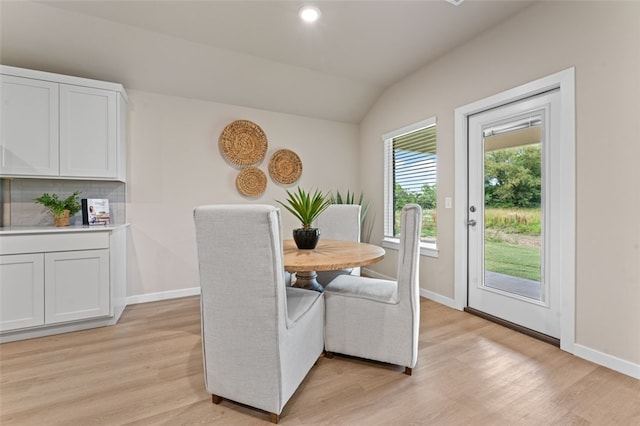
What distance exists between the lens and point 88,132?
8.85 ft

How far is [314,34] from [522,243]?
2.66m

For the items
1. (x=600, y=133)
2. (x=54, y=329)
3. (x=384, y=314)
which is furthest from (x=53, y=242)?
(x=600, y=133)

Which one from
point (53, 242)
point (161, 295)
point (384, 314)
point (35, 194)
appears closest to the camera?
point (384, 314)

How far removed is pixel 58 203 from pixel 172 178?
1.02 meters

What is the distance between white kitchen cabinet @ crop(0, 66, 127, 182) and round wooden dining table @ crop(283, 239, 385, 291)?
214 cm

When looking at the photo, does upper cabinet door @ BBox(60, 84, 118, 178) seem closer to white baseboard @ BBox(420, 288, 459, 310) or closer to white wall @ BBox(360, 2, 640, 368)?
white baseboard @ BBox(420, 288, 459, 310)

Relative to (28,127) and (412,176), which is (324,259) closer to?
(412,176)

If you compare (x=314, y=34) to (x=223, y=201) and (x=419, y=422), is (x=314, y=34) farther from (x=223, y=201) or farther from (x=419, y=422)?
(x=419, y=422)

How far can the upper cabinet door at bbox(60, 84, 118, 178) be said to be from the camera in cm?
262

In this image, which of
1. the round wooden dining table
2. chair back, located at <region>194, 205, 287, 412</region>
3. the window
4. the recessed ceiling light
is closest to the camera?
chair back, located at <region>194, 205, 287, 412</region>

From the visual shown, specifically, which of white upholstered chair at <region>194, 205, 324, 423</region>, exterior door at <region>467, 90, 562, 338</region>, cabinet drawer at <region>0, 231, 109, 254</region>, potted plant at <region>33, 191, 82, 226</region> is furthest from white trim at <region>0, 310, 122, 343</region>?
exterior door at <region>467, 90, 562, 338</region>

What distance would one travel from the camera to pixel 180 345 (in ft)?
7.27

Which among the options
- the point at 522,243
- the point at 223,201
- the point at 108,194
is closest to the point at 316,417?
the point at 522,243

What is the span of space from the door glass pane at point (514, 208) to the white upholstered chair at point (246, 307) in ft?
6.88
